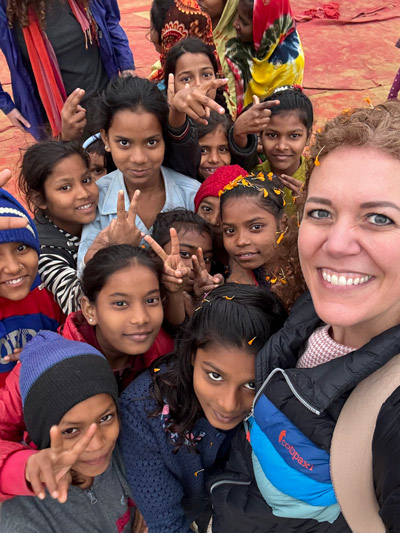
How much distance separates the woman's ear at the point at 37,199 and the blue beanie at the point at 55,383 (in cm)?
100

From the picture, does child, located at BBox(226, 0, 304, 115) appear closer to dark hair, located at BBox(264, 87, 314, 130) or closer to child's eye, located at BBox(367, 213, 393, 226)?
dark hair, located at BBox(264, 87, 314, 130)

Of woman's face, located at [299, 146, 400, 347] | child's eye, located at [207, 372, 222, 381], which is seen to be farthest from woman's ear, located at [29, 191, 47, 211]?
woman's face, located at [299, 146, 400, 347]

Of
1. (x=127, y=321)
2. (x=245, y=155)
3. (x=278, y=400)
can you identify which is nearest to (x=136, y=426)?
(x=127, y=321)

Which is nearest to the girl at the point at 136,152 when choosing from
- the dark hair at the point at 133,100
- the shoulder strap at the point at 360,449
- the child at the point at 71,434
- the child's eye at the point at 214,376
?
the dark hair at the point at 133,100

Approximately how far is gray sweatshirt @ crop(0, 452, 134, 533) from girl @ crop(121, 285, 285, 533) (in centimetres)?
10

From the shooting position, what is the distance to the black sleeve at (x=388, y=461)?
0.84 metres

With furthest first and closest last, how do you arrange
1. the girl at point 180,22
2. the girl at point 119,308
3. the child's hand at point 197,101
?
the girl at point 180,22 < the child's hand at point 197,101 < the girl at point 119,308

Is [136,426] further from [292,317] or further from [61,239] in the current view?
[61,239]

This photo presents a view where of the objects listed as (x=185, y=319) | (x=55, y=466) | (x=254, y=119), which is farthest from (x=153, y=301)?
(x=254, y=119)

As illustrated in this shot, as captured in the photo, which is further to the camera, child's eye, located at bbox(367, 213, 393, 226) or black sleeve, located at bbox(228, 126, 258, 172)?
black sleeve, located at bbox(228, 126, 258, 172)

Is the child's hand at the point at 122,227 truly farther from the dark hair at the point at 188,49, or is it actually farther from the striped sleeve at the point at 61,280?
the dark hair at the point at 188,49

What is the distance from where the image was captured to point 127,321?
1729 millimetres

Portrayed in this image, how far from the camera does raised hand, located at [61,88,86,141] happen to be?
8.14 feet

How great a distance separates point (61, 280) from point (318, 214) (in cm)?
129
